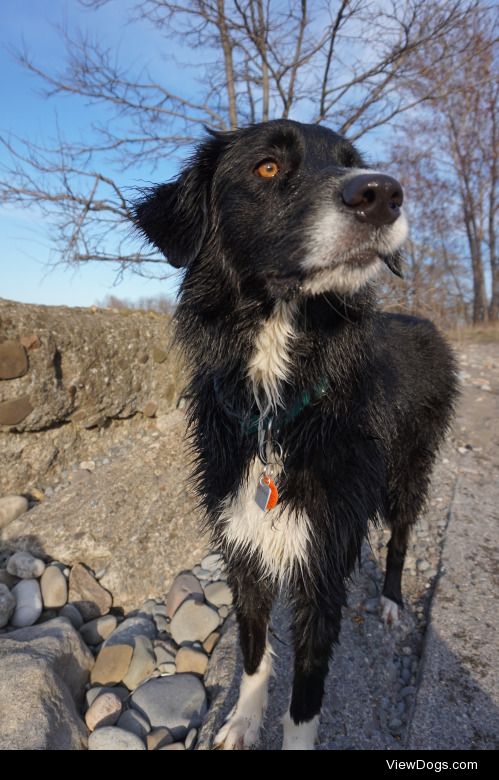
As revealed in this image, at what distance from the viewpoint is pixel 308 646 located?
77.9 inches

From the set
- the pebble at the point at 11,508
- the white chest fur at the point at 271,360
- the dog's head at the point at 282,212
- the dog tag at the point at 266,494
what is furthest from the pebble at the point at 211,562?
the dog's head at the point at 282,212

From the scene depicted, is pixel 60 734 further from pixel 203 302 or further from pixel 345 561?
pixel 203 302

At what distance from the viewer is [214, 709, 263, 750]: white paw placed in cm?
211

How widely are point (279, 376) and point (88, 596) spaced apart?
2.43 metres

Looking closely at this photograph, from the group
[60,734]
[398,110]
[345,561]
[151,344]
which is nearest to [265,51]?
[398,110]

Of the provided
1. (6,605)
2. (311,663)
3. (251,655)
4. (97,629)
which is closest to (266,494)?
(311,663)

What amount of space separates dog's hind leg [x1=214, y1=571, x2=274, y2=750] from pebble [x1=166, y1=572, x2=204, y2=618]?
0.97m

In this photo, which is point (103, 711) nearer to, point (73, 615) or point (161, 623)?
point (161, 623)

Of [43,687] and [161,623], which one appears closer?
[43,687]

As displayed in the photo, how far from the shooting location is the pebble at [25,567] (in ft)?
11.0

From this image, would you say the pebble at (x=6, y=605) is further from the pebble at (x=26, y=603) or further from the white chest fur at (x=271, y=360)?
the white chest fur at (x=271, y=360)

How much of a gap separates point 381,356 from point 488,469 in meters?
3.05

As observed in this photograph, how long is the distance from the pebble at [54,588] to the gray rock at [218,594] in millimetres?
1008

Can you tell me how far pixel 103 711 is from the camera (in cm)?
243
